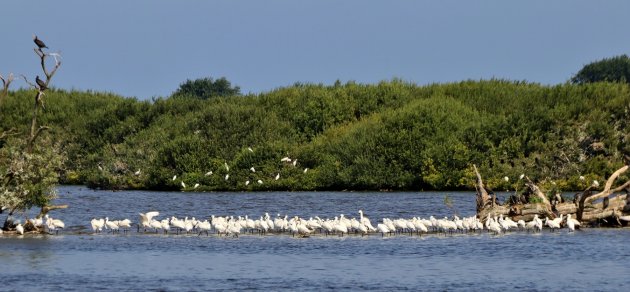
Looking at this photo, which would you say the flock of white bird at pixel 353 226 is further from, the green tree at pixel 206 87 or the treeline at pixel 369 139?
the green tree at pixel 206 87

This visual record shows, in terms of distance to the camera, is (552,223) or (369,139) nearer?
(552,223)

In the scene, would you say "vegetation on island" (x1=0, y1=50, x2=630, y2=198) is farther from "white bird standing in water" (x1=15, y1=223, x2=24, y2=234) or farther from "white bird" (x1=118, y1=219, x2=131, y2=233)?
"white bird standing in water" (x1=15, y1=223, x2=24, y2=234)

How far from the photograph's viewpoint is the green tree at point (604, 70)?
429 feet

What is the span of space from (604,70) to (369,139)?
6795 cm

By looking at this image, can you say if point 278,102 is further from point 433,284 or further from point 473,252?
point 433,284

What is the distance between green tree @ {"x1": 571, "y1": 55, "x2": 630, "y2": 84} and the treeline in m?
53.2

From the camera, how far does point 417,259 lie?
34.0m

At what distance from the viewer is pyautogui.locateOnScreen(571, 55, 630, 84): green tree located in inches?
5143

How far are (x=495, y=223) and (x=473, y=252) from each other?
3.46 m

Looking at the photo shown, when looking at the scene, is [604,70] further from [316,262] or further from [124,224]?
[316,262]

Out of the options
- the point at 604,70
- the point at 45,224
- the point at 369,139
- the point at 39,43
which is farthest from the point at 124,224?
the point at 604,70

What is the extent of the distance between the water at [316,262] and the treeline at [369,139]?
23102 mm

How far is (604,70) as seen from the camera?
132250 millimetres

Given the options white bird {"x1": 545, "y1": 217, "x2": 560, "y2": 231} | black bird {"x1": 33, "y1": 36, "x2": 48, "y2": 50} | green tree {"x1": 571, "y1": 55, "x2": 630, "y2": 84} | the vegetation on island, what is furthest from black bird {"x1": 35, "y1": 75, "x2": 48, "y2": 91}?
green tree {"x1": 571, "y1": 55, "x2": 630, "y2": 84}
